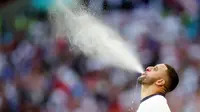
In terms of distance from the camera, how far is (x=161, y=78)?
4258 millimetres

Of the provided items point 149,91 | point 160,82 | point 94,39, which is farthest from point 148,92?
point 94,39

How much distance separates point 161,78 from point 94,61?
2.90m

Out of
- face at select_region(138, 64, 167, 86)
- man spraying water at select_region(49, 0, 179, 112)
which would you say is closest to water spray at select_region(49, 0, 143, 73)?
man spraying water at select_region(49, 0, 179, 112)

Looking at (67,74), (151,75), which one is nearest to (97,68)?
(67,74)

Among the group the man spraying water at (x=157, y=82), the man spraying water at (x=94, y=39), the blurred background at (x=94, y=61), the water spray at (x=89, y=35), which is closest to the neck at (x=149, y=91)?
the man spraying water at (x=157, y=82)

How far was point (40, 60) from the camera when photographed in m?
7.38

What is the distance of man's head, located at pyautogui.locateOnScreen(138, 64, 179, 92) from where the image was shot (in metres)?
4.24

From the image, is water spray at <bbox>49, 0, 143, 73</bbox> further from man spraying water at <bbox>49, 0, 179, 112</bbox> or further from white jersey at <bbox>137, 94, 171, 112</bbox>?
white jersey at <bbox>137, 94, 171, 112</bbox>

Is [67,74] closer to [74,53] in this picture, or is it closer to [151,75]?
[74,53]

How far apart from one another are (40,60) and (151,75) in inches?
131

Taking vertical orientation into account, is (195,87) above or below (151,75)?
below

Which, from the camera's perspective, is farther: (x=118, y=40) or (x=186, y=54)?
(x=118, y=40)

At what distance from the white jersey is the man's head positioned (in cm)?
12

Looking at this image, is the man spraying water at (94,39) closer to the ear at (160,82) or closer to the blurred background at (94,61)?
the blurred background at (94,61)
